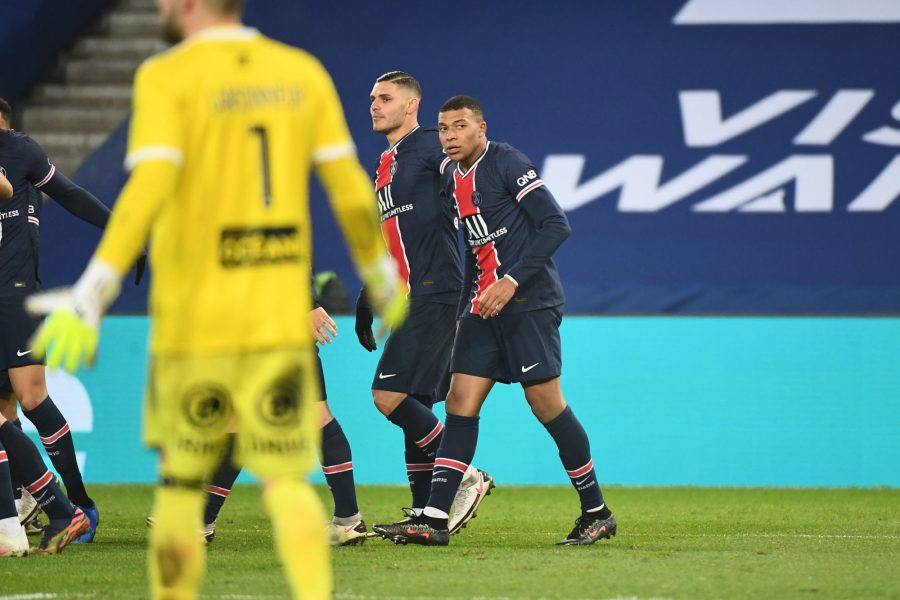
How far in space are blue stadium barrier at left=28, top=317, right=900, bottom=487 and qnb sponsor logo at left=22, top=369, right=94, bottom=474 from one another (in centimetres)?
1

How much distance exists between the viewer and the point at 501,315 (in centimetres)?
625

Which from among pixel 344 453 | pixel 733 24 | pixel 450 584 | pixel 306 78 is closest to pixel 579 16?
pixel 733 24

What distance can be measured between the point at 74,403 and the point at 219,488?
4021mm

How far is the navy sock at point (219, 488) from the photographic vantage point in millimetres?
6363

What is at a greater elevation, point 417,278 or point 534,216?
point 534,216

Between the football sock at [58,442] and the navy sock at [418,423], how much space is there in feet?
4.92

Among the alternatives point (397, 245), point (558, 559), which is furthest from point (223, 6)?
point (397, 245)

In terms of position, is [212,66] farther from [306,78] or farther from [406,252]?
[406,252]

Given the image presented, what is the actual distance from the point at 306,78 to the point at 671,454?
725cm

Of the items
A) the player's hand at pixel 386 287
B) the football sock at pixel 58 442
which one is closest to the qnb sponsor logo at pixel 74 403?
the football sock at pixel 58 442

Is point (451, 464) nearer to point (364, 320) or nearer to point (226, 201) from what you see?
point (364, 320)

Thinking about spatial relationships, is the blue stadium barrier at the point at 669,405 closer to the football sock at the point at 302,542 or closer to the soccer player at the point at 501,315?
the soccer player at the point at 501,315

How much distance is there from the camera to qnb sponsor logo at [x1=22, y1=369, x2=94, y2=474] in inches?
395

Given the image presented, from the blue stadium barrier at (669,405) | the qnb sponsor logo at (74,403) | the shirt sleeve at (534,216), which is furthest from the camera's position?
the blue stadium barrier at (669,405)
